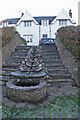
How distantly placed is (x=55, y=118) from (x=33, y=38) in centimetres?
2190

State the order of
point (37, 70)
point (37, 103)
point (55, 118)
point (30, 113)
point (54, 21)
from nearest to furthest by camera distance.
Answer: point (55, 118) → point (30, 113) → point (37, 103) → point (37, 70) → point (54, 21)

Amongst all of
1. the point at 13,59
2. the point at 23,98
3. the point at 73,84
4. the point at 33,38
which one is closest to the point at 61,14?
the point at 33,38

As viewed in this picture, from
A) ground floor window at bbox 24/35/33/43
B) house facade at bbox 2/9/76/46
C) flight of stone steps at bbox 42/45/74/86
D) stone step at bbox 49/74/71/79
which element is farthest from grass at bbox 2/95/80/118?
ground floor window at bbox 24/35/33/43

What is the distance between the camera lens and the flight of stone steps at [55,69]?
6.46 metres

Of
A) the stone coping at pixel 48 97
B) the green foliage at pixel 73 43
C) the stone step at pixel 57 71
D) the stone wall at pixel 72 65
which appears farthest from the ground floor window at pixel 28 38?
the stone coping at pixel 48 97

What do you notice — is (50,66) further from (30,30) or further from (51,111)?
(30,30)

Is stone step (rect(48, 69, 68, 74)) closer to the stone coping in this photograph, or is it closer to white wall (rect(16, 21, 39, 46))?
the stone coping

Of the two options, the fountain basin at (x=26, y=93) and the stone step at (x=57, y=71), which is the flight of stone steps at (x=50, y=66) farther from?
the fountain basin at (x=26, y=93)

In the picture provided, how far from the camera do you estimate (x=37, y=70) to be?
609 centimetres

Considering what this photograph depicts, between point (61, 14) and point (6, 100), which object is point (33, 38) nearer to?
point (61, 14)

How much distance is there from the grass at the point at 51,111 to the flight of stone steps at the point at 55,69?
2.03 m

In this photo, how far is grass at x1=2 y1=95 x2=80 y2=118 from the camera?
11.9 feet

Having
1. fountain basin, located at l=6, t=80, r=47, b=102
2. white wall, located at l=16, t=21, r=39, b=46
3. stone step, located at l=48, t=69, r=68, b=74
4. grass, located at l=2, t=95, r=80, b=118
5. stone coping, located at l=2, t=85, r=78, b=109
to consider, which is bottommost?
grass, located at l=2, t=95, r=80, b=118

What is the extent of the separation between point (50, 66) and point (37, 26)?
59.3ft
